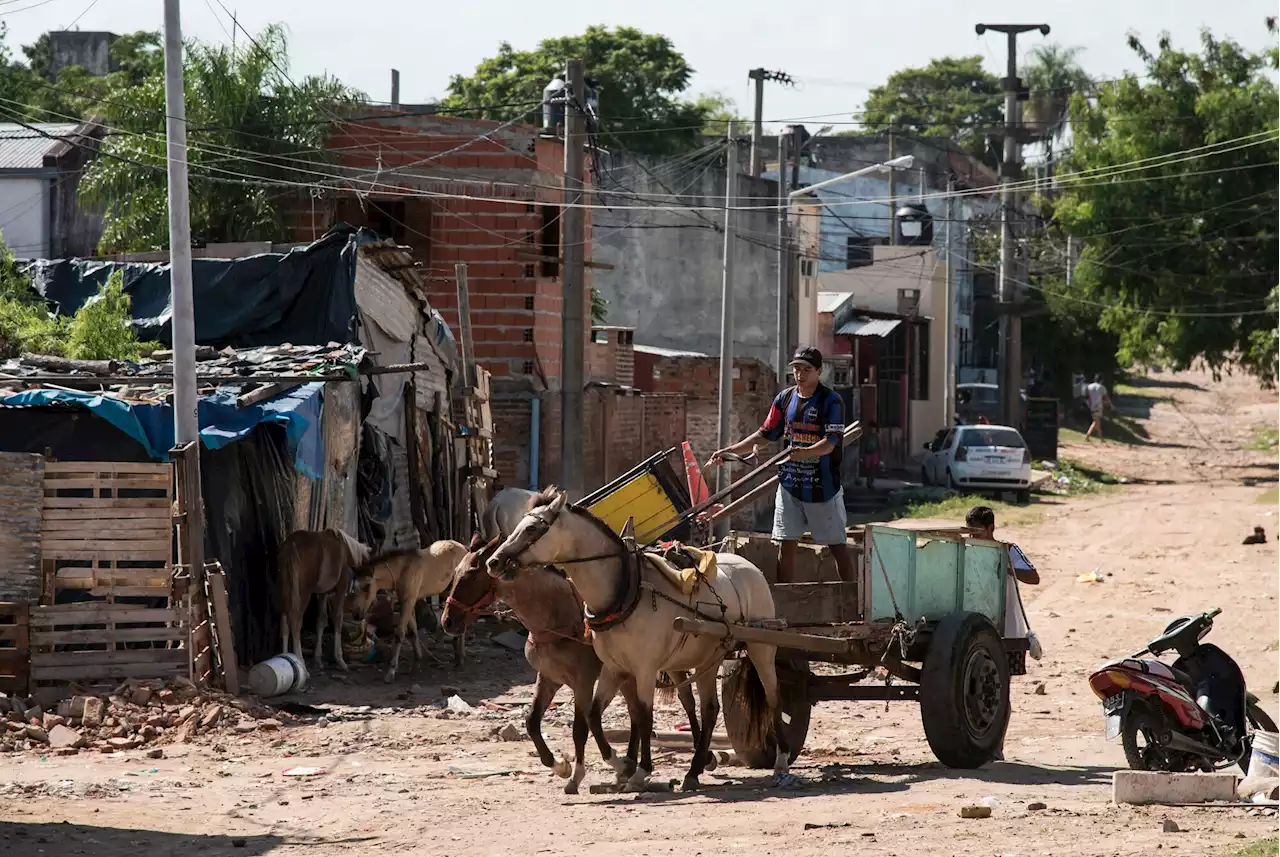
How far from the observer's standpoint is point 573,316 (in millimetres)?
22344

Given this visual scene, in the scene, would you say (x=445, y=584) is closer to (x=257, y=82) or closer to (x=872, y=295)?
(x=257, y=82)

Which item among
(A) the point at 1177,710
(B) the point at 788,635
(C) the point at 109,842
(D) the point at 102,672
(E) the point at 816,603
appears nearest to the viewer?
(C) the point at 109,842

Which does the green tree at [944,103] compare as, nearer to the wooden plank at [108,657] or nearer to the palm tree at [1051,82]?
the palm tree at [1051,82]

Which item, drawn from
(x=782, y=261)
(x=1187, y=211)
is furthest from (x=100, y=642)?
(x=1187, y=211)

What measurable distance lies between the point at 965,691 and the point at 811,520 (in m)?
1.40

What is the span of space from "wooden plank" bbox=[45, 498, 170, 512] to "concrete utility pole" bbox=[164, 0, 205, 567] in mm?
238

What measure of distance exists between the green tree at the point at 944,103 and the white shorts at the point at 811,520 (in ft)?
222

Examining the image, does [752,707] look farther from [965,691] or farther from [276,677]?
[276,677]

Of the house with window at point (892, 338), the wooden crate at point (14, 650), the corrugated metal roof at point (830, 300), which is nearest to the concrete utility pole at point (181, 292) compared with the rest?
the wooden crate at point (14, 650)

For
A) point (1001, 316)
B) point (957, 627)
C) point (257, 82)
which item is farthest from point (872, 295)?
point (957, 627)

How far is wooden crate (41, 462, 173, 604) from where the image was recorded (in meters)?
A: 13.3

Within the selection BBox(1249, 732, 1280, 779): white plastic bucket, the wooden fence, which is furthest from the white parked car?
BBox(1249, 732, 1280, 779): white plastic bucket

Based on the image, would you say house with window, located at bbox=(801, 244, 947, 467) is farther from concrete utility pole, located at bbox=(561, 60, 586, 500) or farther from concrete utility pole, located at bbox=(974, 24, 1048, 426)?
concrete utility pole, located at bbox=(561, 60, 586, 500)

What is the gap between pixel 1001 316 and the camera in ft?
153
